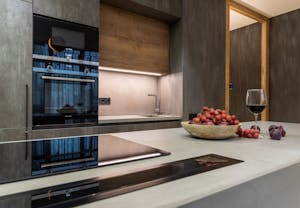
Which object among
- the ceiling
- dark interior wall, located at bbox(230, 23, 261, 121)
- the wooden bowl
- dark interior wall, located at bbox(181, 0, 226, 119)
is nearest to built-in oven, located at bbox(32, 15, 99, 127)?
dark interior wall, located at bbox(181, 0, 226, 119)

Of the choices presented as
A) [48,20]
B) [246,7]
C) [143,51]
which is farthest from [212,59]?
[48,20]

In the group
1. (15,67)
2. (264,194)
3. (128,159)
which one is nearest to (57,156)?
(128,159)

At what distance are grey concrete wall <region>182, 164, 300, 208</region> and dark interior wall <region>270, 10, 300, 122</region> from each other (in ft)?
12.6

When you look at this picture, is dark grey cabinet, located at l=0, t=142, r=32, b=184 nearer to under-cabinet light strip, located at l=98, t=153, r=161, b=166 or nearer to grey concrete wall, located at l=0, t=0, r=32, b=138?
under-cabinet light strip, located at l=98, t=153, r=161, b=166

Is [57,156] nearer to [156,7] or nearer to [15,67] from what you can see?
[15,67]

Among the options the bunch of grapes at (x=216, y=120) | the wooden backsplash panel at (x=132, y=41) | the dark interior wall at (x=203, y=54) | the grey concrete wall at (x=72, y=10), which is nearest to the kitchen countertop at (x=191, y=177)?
the bunch of grapes at (x=216, y=120)

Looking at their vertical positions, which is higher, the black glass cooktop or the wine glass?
the wine glass

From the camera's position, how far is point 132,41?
266cm

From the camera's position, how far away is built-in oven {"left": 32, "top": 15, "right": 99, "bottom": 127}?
183cm

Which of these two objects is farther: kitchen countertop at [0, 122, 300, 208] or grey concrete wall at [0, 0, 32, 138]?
grey concrete wall at [0, 0, 32, 138]

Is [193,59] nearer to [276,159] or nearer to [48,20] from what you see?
[48,20]

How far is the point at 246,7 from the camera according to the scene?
375cm

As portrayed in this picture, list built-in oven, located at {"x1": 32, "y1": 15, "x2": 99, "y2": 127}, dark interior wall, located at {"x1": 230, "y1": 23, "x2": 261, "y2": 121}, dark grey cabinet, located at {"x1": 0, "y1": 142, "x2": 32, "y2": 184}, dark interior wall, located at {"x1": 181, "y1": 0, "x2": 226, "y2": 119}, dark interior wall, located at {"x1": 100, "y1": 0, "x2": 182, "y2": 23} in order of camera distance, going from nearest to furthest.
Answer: dark grey cabinet, located at {"x1": 0, "y1": 142, "x2": 32, "y2": 184}
built-in oven, located at {"x1": 32, "y1": 15, "x2": 99, "y2": 127}
dark interior wall, located at {"x1": 100, "y1": 0, "x2": 182, "y2": 23}
dark interior wall, located at {"x1": 181, "y1": 0, "x2": 226, "y2": 119}
dark interior wall, located at {"x1": 230, "y1": 23, "x2": 261, "y2": 121}

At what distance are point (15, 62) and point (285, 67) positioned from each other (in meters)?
4.30
